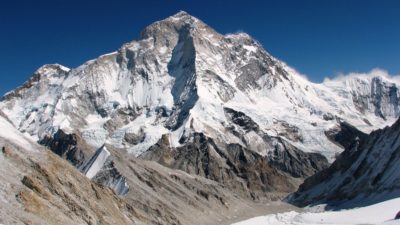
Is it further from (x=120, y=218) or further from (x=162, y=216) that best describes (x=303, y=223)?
(x=120, y=218)

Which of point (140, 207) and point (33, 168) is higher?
point (140, 207)

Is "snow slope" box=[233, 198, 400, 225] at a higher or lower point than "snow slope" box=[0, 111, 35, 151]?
higher

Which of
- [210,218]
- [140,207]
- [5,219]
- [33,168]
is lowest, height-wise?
[5,219]

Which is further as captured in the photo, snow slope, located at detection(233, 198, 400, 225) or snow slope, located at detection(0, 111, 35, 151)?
snow slope, located at detection(233, 198, 400, 225)

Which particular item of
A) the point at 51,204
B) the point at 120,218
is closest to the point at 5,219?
the point at 51,204

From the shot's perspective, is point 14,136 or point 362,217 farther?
point 362,217

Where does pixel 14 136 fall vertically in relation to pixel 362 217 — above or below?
below

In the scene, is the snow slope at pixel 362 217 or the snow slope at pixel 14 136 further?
the snow slope at pixel 362 217

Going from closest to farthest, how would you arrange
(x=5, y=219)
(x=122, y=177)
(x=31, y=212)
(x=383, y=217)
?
(x=5, y=219)
(x=31, y=212)
(x=383, y=217)
(x=122, y=177)

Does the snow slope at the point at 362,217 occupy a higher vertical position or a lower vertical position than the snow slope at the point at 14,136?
higher

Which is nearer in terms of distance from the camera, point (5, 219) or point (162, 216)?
point (5, 219)

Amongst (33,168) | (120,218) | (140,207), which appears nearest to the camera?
(33,168)
